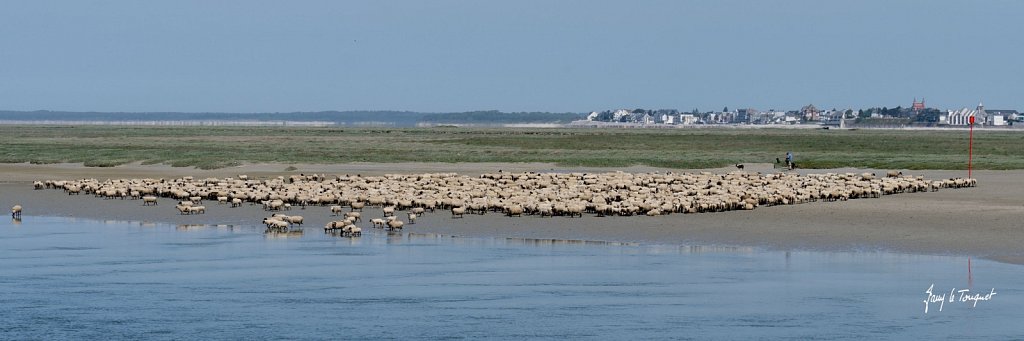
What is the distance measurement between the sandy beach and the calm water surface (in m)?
1.44

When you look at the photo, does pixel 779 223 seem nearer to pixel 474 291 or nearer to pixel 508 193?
pixel 508 193

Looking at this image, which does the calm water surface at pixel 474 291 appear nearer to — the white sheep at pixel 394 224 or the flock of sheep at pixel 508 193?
the white sheep at pixel 394 224

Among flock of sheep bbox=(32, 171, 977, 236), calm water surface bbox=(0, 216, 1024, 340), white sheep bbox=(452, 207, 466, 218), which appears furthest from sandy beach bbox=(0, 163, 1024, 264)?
calm water surface bbox=(0, 216, 1024, 340)

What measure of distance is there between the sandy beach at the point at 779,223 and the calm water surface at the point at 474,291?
1437 millimetres

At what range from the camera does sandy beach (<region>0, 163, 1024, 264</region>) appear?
937 inches

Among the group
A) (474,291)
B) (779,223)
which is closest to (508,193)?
(779,223)

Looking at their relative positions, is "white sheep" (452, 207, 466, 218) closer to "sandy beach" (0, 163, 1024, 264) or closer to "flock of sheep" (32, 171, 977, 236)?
"flock of sheep" (32, 171, 977, 236)

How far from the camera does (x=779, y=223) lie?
27281 mm

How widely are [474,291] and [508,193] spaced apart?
15.4m

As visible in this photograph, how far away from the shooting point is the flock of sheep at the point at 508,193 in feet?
94.6

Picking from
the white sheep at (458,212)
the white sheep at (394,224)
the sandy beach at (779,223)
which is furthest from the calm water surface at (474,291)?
the white sheep at (458,212)

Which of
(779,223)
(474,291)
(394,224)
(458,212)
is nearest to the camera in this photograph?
(474,291)

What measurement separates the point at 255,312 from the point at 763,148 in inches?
2653

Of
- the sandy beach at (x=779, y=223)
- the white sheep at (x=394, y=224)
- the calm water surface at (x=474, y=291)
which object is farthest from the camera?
the white sheep at (x=394, y=224)
